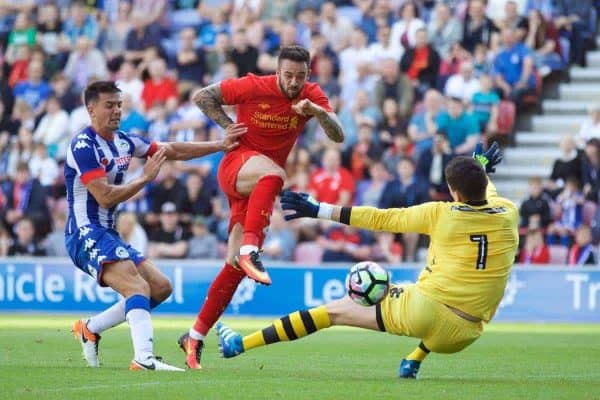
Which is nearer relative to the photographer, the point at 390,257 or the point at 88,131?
the point at 88,131

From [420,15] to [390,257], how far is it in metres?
4.79

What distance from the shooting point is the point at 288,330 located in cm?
1048

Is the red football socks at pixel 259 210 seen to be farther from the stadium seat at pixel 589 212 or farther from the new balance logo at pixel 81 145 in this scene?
the stadium seat at pixel 589 212

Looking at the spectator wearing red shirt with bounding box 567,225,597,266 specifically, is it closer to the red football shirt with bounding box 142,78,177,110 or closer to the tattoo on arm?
the red football shirt with bounding box 142,78,177,110

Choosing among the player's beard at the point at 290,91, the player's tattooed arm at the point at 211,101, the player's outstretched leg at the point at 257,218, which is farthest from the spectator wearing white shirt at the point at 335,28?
the player's outstretched leg at the point at 257,218

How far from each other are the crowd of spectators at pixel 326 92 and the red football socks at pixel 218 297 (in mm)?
9309

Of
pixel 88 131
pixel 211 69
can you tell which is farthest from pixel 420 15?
pixel 88 131

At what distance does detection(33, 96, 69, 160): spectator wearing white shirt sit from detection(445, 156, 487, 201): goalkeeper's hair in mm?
15609

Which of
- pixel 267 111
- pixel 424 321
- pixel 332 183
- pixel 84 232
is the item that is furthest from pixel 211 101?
pixel 332 183

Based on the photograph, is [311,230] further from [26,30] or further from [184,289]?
[26,30]

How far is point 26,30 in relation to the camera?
27.3 meters

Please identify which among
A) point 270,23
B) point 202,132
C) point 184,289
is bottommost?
point 184,289

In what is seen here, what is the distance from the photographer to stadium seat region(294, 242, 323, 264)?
22000mm

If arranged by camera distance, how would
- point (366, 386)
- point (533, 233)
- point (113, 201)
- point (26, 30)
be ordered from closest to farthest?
point (366, 386)
point (113, 201)
point (533, 233)
point (26, 30)
